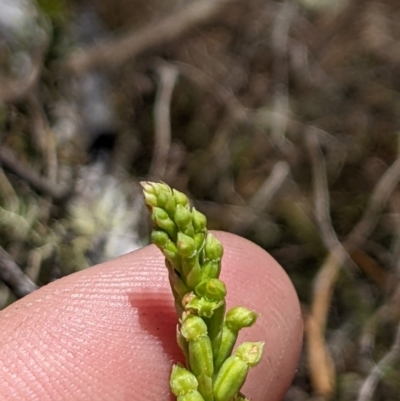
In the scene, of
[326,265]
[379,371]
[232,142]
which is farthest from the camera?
[232,142]

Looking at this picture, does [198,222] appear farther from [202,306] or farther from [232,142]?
[232,142]

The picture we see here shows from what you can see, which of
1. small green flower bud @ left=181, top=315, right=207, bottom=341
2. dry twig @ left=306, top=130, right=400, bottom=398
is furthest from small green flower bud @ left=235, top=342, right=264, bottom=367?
dry twig @ left=306, top=130, right=400, bottom=398

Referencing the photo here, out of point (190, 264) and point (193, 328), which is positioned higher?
point (190, 264)

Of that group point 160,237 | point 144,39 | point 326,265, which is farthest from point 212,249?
point 144,39

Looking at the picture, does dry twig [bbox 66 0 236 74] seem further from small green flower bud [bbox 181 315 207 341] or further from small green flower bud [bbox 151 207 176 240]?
small green flower bud [bbox 181 315 207 341]

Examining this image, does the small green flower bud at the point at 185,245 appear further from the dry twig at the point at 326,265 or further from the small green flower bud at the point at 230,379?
the dry twig at the point at 326,265
